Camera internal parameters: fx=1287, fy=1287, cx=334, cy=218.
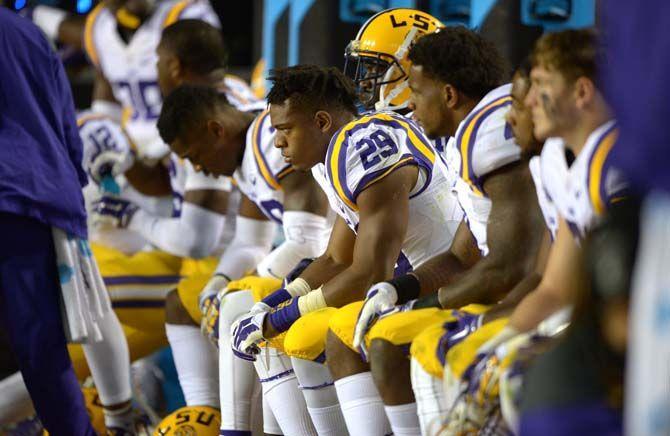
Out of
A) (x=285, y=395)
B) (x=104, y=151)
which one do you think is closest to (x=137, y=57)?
(x=104, y=151)

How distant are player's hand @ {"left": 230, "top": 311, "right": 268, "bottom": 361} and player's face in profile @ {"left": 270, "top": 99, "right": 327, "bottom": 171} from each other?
1.29ft

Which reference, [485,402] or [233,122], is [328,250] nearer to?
[233,122]

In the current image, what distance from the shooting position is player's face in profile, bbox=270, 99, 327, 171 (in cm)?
312

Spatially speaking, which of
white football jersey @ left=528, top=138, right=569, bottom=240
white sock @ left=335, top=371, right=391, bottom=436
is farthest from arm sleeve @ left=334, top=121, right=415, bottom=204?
white football jersey @ left=528, top=138, right=569, bottom=240

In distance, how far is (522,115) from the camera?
7.96 feet

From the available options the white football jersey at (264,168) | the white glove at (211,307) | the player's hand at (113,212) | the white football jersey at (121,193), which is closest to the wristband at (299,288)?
the white glove at (211,307)

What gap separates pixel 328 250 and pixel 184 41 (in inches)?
67.0

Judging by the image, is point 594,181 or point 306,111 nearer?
point 594,181

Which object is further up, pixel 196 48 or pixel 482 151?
pixel 482 151

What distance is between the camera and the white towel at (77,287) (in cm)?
328

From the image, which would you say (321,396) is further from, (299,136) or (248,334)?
(299,136)

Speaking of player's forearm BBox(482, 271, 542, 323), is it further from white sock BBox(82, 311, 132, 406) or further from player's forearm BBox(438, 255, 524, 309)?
white sock BBox(82, 311, 132, 406)

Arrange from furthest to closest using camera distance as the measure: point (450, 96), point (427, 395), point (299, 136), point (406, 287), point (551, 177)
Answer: point (299, 136) → point (450, 96) → point (406, 287) → point (427, 395) → point (551, 177)

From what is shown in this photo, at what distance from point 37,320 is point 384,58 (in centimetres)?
115
